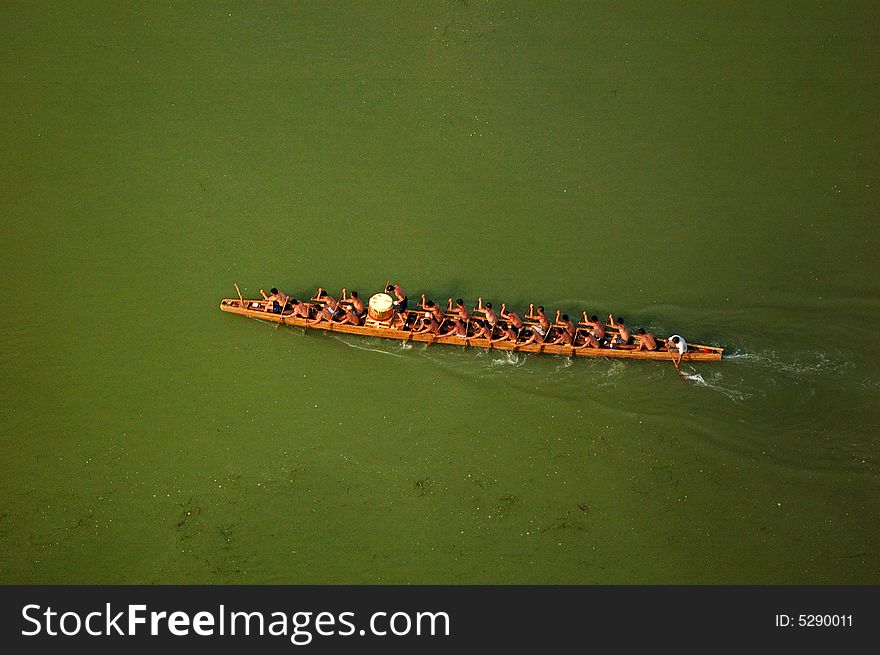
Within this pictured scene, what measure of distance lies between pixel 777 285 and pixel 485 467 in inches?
126

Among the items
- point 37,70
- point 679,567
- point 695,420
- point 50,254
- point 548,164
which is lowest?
point 679,567

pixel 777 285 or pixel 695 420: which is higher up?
pixel 777 285

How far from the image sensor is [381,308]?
7195 mm

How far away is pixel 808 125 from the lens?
26.8 ft

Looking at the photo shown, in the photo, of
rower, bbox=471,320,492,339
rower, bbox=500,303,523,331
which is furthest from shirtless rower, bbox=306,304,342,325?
rower, bbox=500,303,523,331

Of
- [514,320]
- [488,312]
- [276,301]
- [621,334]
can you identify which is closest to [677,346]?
[621,334]

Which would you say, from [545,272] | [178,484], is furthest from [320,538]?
[545,272]

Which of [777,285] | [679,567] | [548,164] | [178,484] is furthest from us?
[548,164]

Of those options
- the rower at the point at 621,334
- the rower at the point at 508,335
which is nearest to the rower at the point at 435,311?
the rower at the point at 508,335

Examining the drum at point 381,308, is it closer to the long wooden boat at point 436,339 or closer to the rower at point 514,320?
the long wooden boat at point 436,339

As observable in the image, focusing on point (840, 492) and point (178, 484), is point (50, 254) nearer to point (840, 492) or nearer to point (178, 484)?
point (178, 484)

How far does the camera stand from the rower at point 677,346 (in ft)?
22.8

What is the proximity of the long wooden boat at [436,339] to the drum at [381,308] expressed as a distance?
7 cm

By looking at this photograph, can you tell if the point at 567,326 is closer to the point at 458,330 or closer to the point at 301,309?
the point at 458,330
